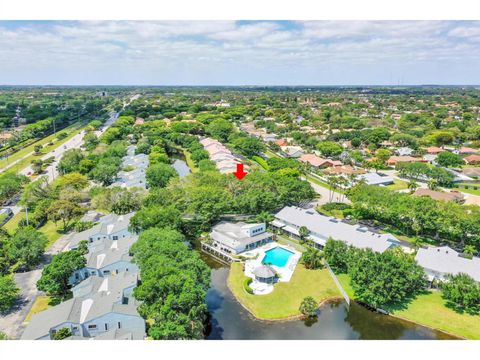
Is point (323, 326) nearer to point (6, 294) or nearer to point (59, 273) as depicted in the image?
point (59, 273)

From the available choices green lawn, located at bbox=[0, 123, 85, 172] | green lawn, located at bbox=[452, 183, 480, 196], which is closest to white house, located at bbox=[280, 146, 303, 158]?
green lawn, located at bbox=[452, 183, 480, 196]

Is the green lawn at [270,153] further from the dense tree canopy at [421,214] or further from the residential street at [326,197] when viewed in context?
the dense tree canopy at [421,214]

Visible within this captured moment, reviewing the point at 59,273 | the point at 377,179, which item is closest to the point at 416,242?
the point at 377,179

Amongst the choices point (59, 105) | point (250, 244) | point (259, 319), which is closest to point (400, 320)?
point (259, 319)

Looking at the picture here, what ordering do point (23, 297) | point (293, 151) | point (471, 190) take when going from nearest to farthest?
point (23, 297), point (471, 190), point (293, 151)

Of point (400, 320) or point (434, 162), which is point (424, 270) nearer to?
point (400, 320)
